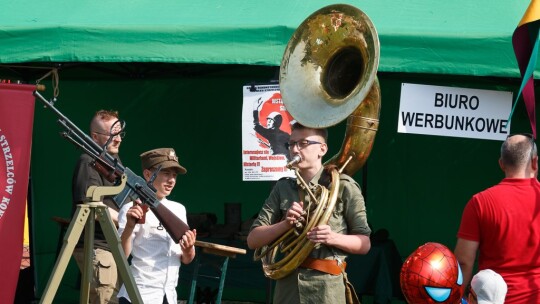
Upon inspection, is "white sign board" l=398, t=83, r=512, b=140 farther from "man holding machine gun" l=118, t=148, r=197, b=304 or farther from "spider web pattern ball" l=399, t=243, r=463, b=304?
"spider web pattern ball" l=399, t=243, r=463, b=304

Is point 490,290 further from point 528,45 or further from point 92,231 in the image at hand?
point 528,45

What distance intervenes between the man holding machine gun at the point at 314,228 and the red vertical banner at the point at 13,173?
5.80 ft

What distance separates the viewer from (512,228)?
4.20m

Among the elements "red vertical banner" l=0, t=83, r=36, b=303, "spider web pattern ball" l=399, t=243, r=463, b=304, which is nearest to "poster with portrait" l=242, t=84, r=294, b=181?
"red vertical banner" l=0, t=83, r=36, b=303

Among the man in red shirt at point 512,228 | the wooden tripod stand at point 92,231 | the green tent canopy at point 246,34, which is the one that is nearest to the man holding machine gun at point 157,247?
the wooden tripod stand at point 92,231

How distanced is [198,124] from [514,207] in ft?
15.0

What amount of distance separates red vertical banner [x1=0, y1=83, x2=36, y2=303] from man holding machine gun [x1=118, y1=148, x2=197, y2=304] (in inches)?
34.7

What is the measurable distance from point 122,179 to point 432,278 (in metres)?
1.67

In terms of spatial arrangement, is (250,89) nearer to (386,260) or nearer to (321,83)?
(321,83)

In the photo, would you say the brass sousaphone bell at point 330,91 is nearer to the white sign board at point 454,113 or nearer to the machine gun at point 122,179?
the machine gun at point 122,179

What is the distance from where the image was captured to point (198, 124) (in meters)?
8.40

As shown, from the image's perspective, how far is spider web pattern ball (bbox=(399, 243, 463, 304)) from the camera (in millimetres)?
Result: 3502

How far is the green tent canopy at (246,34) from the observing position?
223 inches

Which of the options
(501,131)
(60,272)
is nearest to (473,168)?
(501,131)
